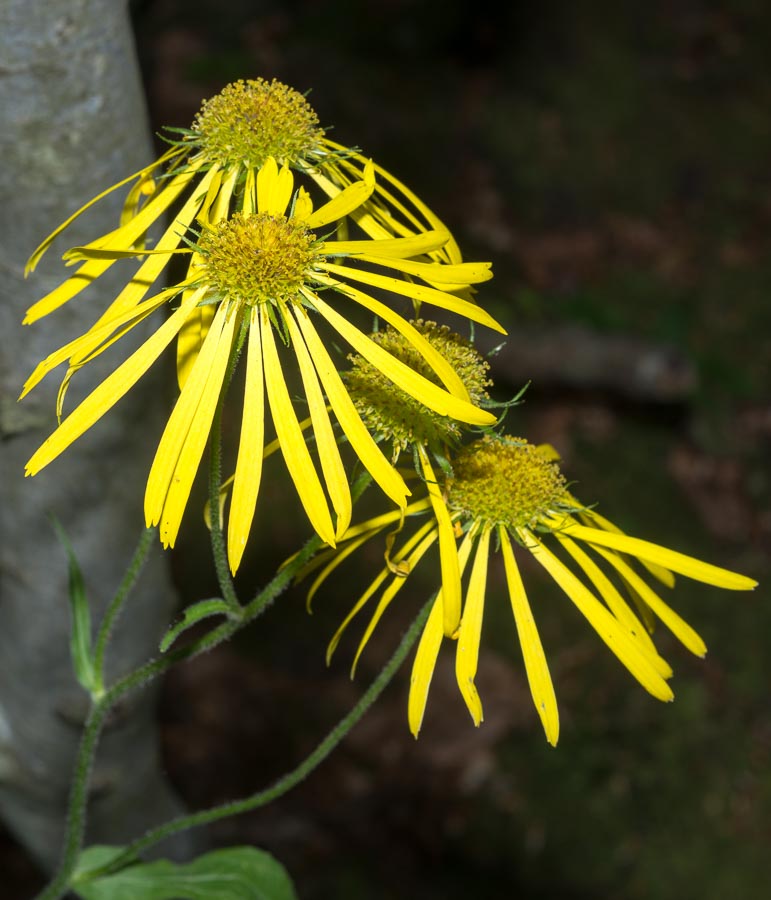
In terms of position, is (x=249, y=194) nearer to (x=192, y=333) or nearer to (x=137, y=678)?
(x=192, y=333)

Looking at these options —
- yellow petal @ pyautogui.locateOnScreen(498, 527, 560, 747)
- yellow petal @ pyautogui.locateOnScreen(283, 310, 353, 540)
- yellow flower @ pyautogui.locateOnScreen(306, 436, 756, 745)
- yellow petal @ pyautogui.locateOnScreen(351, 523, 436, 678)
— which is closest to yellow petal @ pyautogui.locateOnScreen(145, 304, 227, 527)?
yellow petal @ pyautogui.locateOnScreen(283, 310, 353, 540)

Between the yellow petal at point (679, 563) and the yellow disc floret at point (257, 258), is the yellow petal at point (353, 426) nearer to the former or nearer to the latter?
the yellow disc floret at point (257, 258)

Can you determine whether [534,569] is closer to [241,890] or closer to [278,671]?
[278,671]

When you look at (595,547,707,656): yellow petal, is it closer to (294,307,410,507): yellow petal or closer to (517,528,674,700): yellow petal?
(517,528,674,700): yellow petal

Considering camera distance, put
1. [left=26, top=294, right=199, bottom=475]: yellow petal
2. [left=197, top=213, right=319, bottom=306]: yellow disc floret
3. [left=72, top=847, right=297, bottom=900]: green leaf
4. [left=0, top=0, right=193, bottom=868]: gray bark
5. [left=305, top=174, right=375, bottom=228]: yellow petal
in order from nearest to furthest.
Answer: [left=26, top=294, right=199, bottom=475]: yellow petal → [left=305, top=174, right=375, bottom=228]: yellow petal → [left=197, top=213, right=319, bottom=306]: yellow disc floret → [left=0, top=0, right=193, bottom=868]: gray bark → [left=72, top=847, right=297, bottom=900]: green leaf

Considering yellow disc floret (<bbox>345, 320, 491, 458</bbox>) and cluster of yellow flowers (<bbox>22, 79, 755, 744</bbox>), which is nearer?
cluster of yellow flowers (<bbox>22, 79, 755, 744</bbox>)

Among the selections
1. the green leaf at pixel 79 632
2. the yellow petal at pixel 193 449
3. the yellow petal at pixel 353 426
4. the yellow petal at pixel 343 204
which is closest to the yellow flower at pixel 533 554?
the yellow petal at pixel 353 426

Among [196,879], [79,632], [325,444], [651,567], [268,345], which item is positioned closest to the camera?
[325,444]

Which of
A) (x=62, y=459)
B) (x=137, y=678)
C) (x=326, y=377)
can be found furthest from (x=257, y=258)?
(x=62, y=459)
